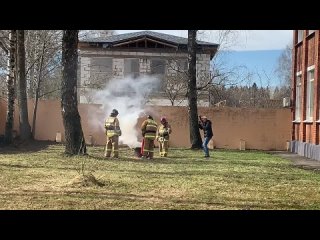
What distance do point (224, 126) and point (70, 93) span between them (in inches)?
447

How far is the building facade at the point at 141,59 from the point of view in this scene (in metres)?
39.3

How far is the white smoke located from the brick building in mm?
7634

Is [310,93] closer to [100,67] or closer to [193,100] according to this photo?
[193,100]

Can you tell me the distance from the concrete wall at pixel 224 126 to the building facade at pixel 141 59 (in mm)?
12993

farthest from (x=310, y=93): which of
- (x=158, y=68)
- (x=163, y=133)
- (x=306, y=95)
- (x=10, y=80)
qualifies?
(x=158, y=68)

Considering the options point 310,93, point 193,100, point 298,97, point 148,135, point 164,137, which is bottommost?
point 164,137

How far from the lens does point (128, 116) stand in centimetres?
2517

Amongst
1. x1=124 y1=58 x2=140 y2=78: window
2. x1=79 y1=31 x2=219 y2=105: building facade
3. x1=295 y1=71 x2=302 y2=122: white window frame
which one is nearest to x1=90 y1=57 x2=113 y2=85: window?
x1=79 y1=31 x2=219 y2=105: building facade

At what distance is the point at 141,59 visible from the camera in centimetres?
4006

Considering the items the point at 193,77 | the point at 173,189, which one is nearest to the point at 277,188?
the point at 173,189
